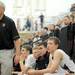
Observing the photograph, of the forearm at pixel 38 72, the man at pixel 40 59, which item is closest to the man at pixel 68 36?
the man at pixel 40 59

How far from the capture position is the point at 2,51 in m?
5.50

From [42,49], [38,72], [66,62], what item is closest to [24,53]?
[42,49]

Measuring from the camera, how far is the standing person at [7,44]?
5488 mm

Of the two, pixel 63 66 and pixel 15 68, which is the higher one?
pixel 63 66

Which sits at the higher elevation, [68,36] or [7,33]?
[7,33]

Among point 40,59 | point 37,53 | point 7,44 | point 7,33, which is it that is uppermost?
point 7,33

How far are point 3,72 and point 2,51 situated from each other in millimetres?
366

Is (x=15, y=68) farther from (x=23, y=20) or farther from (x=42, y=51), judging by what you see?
(x=23, y=20)

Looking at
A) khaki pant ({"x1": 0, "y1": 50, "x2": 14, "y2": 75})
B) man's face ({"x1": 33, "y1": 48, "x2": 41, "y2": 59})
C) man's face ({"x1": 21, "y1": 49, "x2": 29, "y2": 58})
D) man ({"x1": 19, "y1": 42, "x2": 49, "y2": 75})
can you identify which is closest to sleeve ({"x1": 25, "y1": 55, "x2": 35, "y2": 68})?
man ({"x1": 19, "y1": 42, "x2": 49, "y2": 75})

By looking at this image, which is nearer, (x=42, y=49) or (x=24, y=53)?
(x=42, y=49)

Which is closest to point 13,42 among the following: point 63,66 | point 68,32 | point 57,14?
point 63,66

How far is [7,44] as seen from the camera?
553cm

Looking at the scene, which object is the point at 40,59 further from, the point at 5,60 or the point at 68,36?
the point at 68,36

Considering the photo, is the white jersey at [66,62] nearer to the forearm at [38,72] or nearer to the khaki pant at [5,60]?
the forearm at [38,72]
